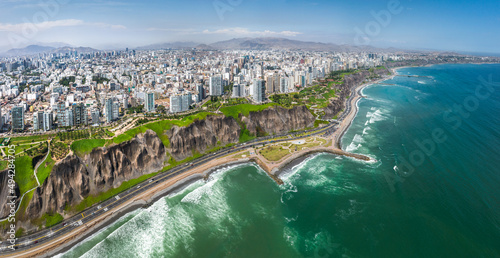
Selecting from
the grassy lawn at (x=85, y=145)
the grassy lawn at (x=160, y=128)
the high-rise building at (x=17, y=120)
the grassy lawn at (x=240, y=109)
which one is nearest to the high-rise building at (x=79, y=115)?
the high-rise building at (x=17, y=120)

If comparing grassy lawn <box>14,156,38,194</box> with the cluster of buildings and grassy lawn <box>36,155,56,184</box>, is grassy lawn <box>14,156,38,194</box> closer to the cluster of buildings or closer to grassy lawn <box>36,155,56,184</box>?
grassy lawn <box>36,155,56,184</box>

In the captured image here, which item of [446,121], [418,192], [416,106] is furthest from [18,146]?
[416,106]

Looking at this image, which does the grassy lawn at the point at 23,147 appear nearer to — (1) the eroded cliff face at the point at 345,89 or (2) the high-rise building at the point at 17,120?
(2) the high-rise building at the point at 17,120

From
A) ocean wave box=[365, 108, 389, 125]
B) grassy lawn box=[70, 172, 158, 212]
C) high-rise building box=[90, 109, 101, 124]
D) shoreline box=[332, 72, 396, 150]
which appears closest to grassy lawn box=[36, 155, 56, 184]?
grassy lawn box=[70, 172, 158, 212]

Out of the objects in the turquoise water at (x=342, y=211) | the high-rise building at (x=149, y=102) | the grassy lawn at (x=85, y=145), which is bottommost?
the turquoise water at (x=342, y=211)

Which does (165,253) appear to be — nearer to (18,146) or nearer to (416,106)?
(18,146)

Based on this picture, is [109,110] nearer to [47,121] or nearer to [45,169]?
[47,121]

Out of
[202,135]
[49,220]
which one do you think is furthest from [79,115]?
[49,220]
